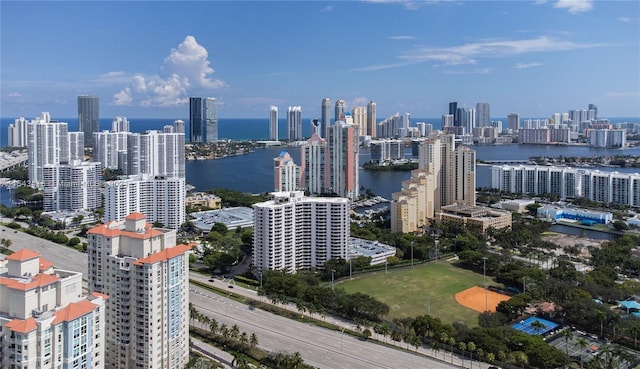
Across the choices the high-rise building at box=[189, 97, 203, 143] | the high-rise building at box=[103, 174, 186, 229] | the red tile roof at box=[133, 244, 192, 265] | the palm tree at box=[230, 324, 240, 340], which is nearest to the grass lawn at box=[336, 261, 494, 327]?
the palm tree at box=[230, 324, 240, 340]

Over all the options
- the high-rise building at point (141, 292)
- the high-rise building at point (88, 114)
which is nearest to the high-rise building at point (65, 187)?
the high-rise building at point (141, 292)

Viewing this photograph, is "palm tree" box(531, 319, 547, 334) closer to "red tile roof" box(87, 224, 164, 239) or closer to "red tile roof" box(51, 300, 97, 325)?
"red tile roof" box(87, 224, 164, 239)

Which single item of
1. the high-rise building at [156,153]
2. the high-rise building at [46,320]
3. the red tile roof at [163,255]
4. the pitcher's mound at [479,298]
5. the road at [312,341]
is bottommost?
the road at [312,341]

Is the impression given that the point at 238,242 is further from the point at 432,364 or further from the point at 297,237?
the point at 432,364

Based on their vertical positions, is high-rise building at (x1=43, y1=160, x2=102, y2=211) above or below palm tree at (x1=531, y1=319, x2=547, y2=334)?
above

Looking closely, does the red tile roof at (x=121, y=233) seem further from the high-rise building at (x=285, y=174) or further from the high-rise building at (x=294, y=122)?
the high-rise building at (x=294, y=122)

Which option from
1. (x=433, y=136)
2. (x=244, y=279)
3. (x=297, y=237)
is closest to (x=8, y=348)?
(x=244, y=279)

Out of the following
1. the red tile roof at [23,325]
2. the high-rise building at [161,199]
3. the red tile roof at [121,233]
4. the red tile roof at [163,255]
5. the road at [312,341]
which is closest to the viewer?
the red tile roof at [23,325]
